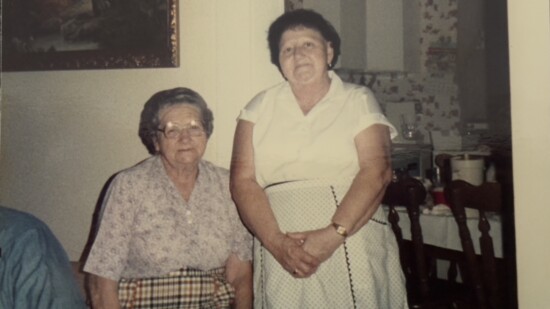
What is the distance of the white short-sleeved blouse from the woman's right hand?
0.11 metres

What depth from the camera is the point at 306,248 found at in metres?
0.89

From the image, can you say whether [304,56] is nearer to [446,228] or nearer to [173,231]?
[173,231]

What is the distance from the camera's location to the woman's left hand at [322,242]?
0.88 metres

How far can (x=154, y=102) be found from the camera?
1.03m

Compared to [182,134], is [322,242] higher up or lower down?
lower down

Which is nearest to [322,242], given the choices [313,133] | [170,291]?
[313,133]

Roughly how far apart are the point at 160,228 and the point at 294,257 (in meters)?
0.26

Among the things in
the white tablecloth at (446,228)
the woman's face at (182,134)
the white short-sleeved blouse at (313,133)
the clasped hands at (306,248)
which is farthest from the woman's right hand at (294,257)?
the white tablecloth at (446,228)

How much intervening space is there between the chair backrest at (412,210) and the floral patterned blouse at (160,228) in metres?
0.43

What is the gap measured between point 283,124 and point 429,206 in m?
0.68

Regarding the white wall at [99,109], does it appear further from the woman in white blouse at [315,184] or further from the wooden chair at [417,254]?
the wooden chair at [417,254]

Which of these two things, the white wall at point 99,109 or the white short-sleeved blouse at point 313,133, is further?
the white wall at point 99,109

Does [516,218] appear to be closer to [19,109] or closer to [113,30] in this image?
[113,30]

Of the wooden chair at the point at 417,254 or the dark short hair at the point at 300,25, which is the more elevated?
the dark short hair at the point at 300,25
